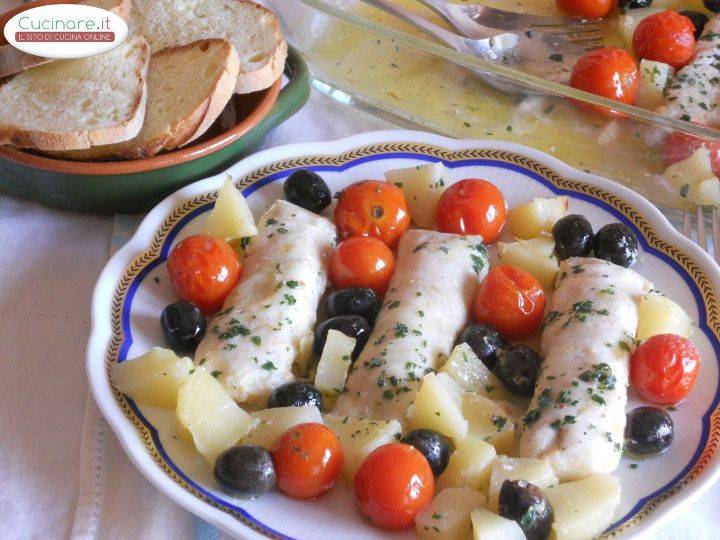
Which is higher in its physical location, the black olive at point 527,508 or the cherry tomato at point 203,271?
the black olive at point 527,508

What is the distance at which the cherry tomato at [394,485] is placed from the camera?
173 cm

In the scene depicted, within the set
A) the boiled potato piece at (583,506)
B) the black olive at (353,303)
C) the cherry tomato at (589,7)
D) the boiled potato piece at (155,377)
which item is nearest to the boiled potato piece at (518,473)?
the boiled potato piece at (583,506)

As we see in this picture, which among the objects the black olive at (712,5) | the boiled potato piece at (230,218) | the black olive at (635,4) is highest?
the black olive at (712,5)

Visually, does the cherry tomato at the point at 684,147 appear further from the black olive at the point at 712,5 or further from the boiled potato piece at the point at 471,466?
the boiled potato piece at the point at 471,466

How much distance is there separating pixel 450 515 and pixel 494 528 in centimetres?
11

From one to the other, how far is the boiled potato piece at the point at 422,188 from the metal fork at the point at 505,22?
1024 millimetres

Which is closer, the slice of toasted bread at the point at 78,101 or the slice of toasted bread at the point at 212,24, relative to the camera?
the slice of toasted bread at the point at 78,101

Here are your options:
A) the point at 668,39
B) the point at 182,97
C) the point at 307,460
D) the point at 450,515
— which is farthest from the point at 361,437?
the point at 668,39

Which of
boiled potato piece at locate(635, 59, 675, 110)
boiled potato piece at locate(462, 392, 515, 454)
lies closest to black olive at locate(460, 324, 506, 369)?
boiled potato piece at locate(462, 392, 515, 454)

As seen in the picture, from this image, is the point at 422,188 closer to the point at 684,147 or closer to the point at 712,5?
the point at 684,147

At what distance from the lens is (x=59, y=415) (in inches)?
84.9

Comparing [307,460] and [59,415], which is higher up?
[307,460]

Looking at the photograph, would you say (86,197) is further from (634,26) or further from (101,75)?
(634,26)

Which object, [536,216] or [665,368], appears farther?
[536,216]
